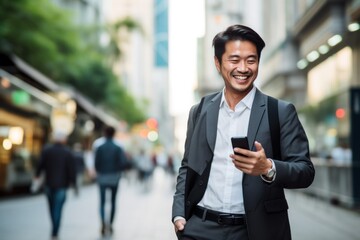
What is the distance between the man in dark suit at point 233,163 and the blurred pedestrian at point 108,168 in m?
7.23

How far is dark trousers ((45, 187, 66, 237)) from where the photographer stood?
10.1 m

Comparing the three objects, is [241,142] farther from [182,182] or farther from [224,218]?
[182,182]

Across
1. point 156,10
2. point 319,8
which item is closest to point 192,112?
point 319,8

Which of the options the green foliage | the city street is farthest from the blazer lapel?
the green foliage

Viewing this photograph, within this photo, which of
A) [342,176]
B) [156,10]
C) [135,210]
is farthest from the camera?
[156,10]

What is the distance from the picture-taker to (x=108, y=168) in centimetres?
1116

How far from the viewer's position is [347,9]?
17.4 metres

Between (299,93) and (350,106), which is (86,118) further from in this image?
(350,106)

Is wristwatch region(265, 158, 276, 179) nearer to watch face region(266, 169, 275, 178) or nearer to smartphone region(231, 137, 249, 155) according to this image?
watch face region(266, 169, 275, 178)

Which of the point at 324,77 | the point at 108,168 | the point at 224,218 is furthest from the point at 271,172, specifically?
the point at 324,77

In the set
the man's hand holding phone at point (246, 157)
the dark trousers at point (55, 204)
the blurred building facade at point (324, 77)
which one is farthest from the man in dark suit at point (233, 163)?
the blurred building facade at point (324, 77)

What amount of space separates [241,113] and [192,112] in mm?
393

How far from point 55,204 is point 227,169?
22.4ft

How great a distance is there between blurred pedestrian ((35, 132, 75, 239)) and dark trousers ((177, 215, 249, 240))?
6543 millimetres
